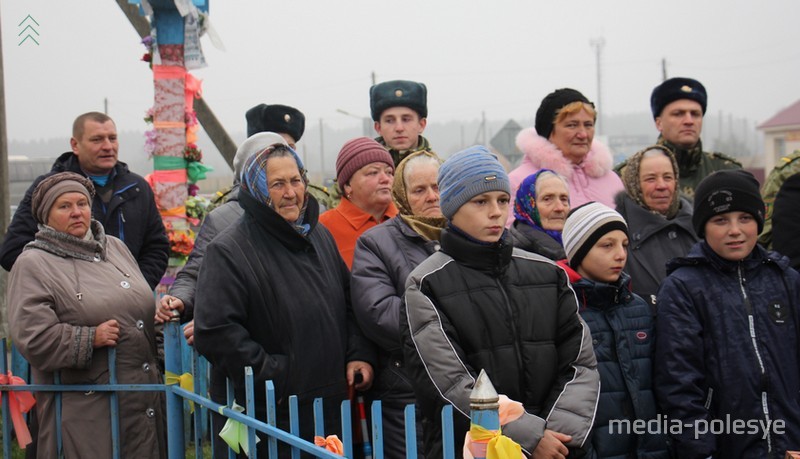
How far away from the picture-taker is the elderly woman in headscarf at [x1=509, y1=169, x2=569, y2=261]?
4094 mm

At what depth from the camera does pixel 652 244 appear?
4.35 meters

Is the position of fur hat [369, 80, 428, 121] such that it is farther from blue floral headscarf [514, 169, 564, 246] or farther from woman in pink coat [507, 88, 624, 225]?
blue floral headscarf [514, 169, 564, 246]

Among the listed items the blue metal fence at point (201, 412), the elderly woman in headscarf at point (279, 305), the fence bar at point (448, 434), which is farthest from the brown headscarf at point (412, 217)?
the fence bar at point (448, 434)

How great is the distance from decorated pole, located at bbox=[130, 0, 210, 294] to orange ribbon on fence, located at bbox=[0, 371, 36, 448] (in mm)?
2148

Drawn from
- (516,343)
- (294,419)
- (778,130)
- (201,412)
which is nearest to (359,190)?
(201,412)

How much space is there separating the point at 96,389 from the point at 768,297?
3095mm

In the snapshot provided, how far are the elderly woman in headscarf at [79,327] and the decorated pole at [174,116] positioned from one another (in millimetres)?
2293

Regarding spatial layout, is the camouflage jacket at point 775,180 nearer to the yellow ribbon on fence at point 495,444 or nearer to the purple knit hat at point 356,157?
the purple knit hat at point 356,157

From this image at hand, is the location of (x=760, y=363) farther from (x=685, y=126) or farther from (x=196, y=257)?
(x=196, y=257)

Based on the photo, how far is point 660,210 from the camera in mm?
4465

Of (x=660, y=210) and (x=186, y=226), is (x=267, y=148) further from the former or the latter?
(x=186, y=226)

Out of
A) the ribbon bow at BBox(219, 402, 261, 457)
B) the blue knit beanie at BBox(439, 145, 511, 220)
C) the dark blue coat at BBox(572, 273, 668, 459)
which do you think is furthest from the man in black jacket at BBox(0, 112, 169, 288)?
the dark blue coat at BBox(572, 273, 668, 459)

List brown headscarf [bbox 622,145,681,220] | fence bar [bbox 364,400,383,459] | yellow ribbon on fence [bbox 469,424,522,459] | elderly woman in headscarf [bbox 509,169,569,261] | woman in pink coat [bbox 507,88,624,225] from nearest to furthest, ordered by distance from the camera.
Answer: yellow ribbon on fence [bbox 469,424,522,459] < fence bar [bbox 364,400,383,459] < elderly woman in headscarf [bbox 509,169,569,261] < brown headscarf [bbox 622,145,681,220] < woman in pink coat [bbox 507,88,624,225]

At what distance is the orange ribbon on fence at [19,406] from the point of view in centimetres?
432
